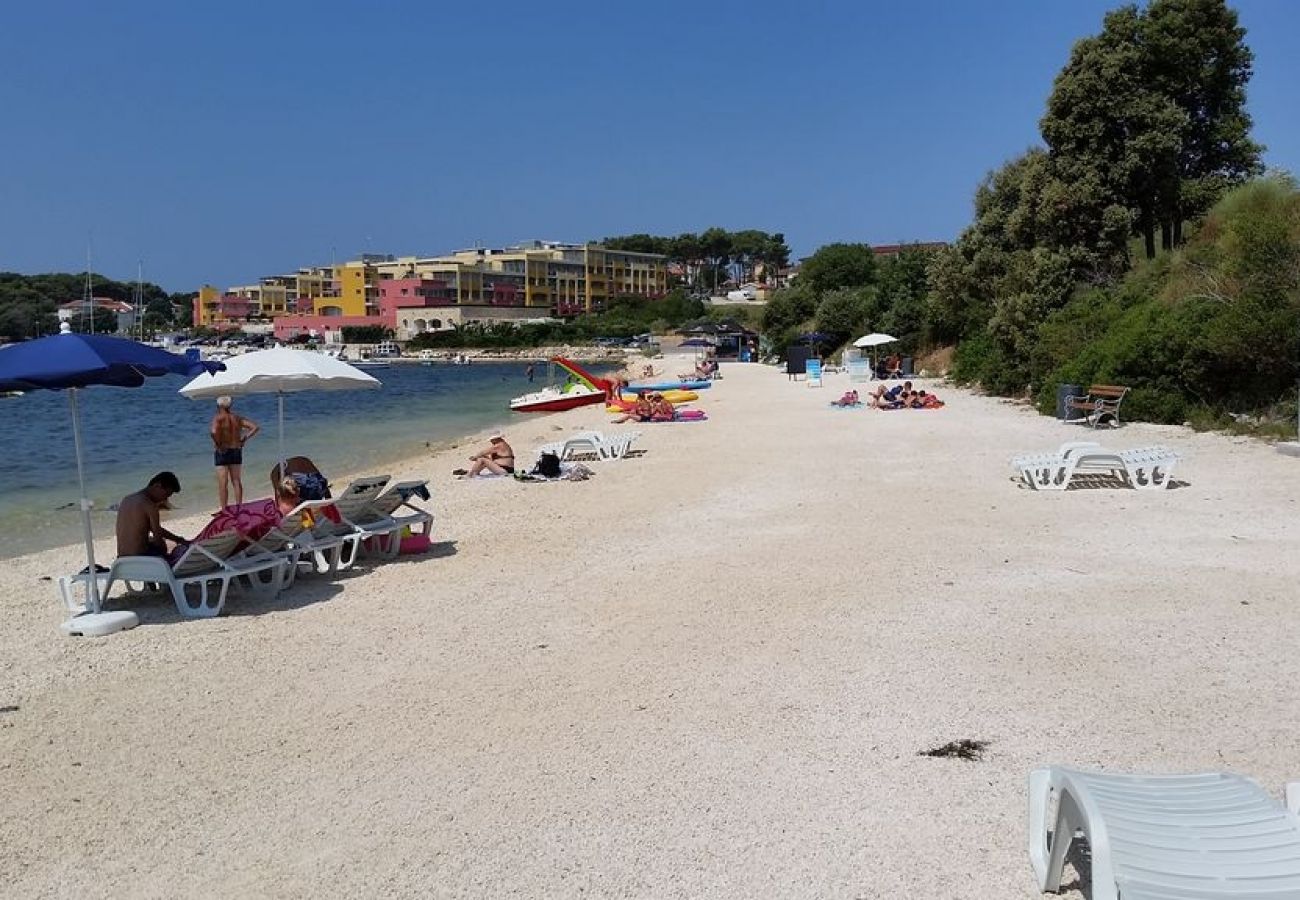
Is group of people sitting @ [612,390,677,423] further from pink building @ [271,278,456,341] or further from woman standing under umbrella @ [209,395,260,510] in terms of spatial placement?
pink building @ [271,278,456,341]

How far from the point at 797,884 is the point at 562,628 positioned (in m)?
3.20

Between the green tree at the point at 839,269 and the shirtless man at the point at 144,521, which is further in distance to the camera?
the green tree at the point at 839,269

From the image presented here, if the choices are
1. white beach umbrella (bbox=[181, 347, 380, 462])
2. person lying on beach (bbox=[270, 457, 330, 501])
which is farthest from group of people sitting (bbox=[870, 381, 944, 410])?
person lying on beach (bbox=[270, 457, 330, 501])

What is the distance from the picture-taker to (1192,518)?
9.09 metres

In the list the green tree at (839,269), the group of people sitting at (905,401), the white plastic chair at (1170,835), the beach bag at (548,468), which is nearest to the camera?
the white plastic chair at (1170,835)

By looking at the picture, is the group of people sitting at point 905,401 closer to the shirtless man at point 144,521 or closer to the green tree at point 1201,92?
the green tree at point 1201,92

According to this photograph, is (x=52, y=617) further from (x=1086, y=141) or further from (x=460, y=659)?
(x=1086, y=141)

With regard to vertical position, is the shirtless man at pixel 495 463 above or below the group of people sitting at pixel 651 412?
below

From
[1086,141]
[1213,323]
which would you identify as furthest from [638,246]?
[1213,323]

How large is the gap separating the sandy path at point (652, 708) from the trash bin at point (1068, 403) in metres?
8.92

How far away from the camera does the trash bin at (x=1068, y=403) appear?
1800cm

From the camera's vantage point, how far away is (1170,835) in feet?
9.37

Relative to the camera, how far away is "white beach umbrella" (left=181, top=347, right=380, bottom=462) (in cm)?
881

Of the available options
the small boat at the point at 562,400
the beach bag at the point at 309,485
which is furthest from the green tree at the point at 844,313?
the beach bag at the point at 309,485
